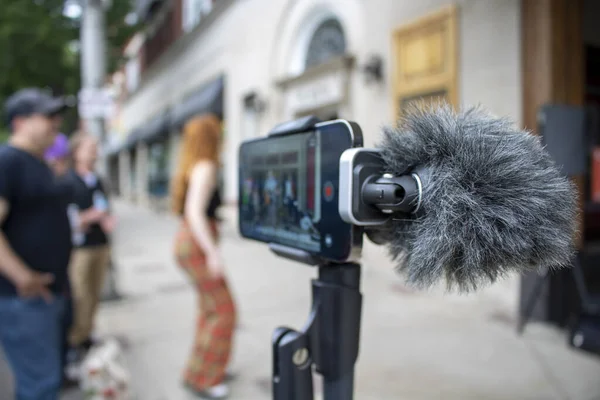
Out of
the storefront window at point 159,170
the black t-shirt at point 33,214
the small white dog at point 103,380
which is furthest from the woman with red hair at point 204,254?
the storefront window at point 159,170

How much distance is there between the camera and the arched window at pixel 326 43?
8.14m

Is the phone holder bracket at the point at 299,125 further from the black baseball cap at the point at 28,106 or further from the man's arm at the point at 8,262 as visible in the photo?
the black baseball cap at the point at 28,106

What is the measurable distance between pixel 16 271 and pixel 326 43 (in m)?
7.14

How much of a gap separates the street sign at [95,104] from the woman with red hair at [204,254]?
3.58 metres

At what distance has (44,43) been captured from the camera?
472 inches

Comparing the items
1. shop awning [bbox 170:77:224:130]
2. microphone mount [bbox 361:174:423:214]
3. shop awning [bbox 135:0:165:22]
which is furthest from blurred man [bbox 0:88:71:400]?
shop awning [bbox 135:0:165:22]

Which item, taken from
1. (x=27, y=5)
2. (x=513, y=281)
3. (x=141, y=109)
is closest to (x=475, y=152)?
(x=513, y=281)

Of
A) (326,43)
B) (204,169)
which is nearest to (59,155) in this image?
(204,169)

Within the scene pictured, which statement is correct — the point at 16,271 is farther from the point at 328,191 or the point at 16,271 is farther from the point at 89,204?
the point at 89,204

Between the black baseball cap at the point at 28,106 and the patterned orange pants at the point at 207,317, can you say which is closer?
the black baseball cap at the point at 28,106

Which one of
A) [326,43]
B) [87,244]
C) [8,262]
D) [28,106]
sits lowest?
[87,244]

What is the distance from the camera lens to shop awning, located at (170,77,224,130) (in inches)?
490

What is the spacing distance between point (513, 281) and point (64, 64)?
1280 cm

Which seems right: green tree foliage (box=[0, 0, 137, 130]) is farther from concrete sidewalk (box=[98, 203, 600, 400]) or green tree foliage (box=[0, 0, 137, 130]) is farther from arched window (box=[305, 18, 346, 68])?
concrete sidewalk (box=[98, 203, 600, 400])
